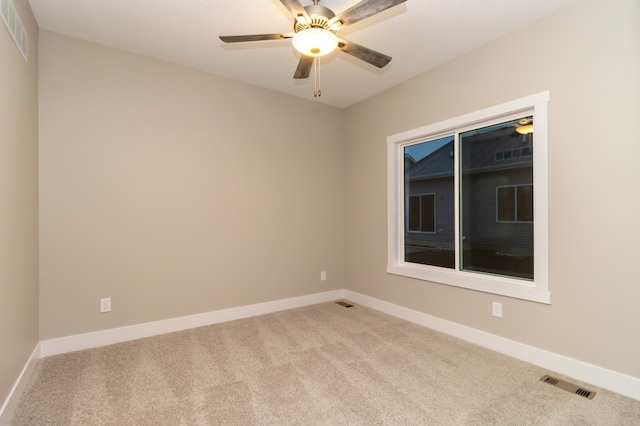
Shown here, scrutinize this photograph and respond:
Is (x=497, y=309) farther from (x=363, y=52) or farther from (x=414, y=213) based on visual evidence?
(x=363, y=52)

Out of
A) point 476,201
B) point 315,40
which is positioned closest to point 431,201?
point 476,201

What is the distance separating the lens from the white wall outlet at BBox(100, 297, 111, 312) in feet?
9.62

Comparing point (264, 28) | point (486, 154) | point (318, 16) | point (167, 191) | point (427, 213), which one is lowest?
point (427, 213)

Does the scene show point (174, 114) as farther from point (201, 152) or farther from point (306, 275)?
point (306, 275)

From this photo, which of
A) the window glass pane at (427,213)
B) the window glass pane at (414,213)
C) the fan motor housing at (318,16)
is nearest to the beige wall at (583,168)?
the window glass pane at (427,213)

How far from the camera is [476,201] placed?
10.3 feet

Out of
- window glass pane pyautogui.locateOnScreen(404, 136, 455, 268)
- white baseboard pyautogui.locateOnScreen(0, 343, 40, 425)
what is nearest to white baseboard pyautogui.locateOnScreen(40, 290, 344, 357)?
white baseboard pyautogui.locateOnScreen(0, 343, 40, 425)

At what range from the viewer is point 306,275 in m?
4.25

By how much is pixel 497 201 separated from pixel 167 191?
10.6ft

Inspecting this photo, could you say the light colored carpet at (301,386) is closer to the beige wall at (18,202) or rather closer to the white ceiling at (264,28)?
the beige wall at (18,202)

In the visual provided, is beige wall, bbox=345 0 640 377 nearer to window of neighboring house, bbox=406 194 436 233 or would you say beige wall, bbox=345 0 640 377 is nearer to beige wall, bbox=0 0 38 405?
window of neighboring house, bbox=406 194 436 233

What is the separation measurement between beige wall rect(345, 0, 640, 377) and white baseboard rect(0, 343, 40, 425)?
3425 millimetres

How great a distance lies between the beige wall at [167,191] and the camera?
2787 mm

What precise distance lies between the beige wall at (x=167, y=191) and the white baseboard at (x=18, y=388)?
10.8 inches
